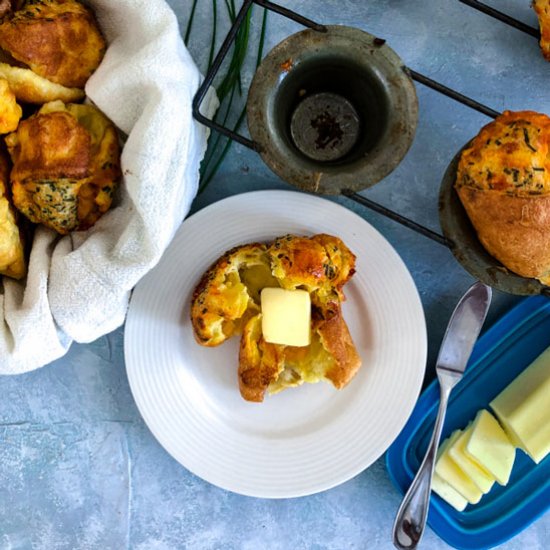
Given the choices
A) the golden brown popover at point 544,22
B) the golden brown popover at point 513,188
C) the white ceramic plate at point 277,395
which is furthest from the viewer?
the white ceramic plate at point 277,395

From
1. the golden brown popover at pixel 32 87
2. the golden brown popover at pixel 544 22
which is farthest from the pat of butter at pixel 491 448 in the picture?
the golden brown popover at pixel 32 87

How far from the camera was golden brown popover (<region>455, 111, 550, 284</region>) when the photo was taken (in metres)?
1.04

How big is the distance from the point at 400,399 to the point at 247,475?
337mm

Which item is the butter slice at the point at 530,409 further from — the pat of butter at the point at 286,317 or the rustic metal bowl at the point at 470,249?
the pat of butter at the point at 286,317

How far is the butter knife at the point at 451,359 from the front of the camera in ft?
4.42

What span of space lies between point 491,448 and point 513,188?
1.91 ft

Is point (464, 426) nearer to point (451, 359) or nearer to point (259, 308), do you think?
point (451, 359)

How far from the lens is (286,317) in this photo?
4.00 feet

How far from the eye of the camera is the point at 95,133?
3.87 feet

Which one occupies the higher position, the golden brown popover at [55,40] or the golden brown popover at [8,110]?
the golden brown popover at [55,40]

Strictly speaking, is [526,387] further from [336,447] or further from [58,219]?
[58,219]

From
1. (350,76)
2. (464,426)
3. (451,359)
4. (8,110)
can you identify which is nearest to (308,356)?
(451,359)

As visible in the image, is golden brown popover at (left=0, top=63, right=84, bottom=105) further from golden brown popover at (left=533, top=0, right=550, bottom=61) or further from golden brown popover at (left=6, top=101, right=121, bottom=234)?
golden brown popover at (left=533, top=0, right=550, bottom=61)

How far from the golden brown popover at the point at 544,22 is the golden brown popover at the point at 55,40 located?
2.53 ft
